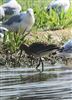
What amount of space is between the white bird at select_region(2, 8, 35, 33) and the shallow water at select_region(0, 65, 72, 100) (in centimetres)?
285

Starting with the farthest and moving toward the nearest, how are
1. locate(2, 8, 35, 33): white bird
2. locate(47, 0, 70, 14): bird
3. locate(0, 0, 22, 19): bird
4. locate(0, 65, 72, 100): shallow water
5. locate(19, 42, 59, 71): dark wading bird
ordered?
locate(0, 0, 22, 19): bird, locate(47, 0, 70, 14): bird, locate(2, 8, 35, 33): white bird, locate(19, 42, 59, 71): dark wading bird, locate(0, 65, 72, 100): shallow water

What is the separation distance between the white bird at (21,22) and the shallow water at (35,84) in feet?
9.36

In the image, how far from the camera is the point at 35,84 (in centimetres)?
947

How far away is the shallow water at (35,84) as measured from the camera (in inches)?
326

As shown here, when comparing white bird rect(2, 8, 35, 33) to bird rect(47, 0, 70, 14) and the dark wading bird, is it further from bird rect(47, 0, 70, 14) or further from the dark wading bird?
the dark wading bird

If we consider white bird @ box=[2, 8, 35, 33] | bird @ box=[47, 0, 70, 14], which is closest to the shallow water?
white bird @ box=[2, 8, 35, 33]

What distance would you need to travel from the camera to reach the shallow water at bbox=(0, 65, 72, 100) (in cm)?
828

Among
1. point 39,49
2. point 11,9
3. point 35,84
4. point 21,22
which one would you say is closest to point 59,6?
point 11,9

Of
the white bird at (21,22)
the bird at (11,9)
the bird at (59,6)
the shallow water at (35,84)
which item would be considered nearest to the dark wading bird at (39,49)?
the shallow water at (35,84)

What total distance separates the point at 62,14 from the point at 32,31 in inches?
56.2

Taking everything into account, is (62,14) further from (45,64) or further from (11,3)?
(45,64)

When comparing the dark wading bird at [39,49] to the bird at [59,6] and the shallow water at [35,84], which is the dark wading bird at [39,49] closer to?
the shallow water at [35,84]

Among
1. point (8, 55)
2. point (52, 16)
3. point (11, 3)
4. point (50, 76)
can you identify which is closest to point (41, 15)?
point (52, 16)

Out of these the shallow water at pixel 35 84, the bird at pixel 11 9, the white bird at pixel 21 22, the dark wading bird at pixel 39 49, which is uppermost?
the bird at pixel 11 9
